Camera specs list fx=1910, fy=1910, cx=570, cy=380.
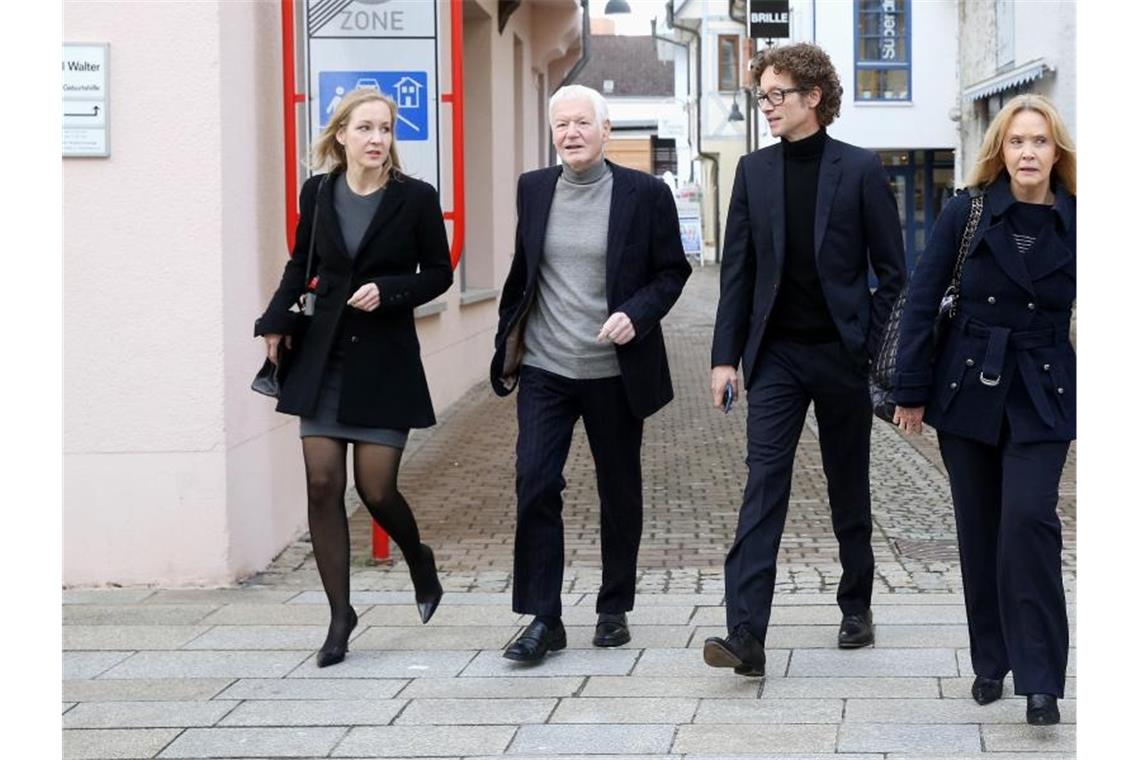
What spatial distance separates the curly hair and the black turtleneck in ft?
0.32

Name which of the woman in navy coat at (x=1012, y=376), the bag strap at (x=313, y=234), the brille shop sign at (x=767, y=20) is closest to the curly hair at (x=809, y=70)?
the woman in navy coat at (x=1012, y=376)

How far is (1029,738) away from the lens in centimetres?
512

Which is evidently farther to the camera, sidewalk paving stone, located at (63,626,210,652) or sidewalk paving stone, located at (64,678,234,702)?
sidewalk paving stone, located at (63,626,210,652)

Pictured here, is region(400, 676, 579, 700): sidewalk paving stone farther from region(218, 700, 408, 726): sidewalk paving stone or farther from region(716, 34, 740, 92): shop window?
region(716, 34, 740, 92): shop window

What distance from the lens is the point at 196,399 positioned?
7734mm

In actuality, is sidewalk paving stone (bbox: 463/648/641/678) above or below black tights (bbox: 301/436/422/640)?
below

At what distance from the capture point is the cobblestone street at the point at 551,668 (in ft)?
17.2

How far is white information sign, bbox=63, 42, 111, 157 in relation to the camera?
7.57 meters

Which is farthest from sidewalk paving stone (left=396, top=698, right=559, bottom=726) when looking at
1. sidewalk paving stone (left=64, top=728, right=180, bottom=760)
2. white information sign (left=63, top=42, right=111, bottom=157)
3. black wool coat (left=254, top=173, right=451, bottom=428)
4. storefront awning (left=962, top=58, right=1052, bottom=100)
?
storefront awning (left=962, top=58, right=1052, bottom=100)

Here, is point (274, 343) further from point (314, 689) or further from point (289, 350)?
→ point (314, 689)

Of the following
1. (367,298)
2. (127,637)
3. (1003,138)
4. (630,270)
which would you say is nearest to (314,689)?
(127,637)
